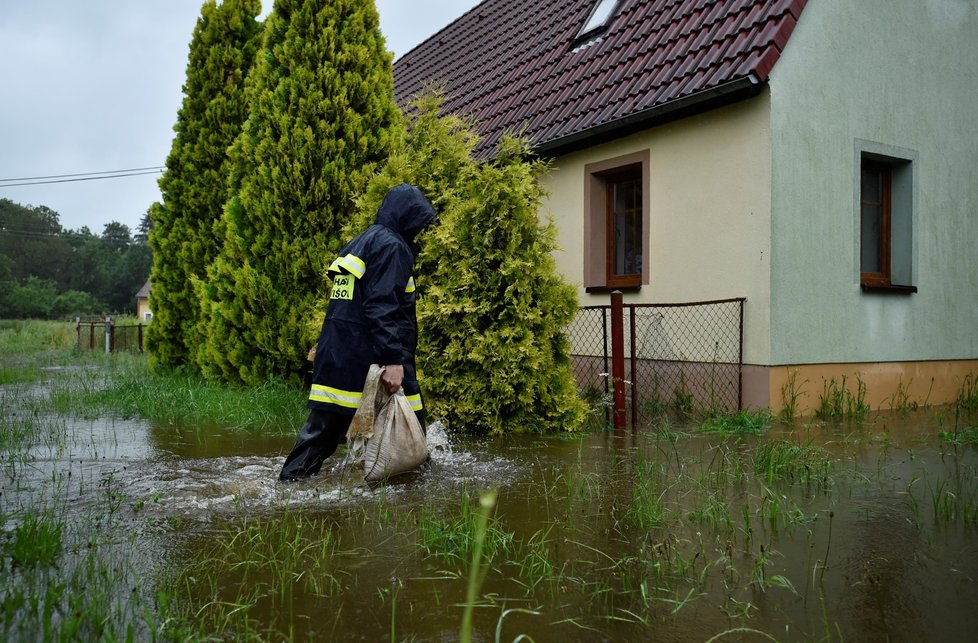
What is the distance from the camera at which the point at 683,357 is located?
28.2 ft

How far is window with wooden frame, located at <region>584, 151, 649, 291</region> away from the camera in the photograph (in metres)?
9.66

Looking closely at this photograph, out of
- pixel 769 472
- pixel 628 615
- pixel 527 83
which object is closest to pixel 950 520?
pixel 769 472

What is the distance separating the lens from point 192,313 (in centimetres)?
1140

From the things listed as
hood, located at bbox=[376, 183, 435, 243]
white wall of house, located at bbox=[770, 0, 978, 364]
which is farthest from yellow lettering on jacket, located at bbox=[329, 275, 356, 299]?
white wall of house, located at bbox=[770, 0, 978, 364]

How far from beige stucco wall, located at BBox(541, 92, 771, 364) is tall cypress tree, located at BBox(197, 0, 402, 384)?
245cm

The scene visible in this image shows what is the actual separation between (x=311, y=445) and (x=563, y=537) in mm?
1900

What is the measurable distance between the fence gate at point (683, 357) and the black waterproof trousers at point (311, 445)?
3465 mm

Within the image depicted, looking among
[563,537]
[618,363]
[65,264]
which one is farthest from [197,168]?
[65,264]

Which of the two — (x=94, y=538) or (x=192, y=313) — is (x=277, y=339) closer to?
(x=192, y=313)

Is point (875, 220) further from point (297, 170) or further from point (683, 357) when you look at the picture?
point (297, 170)

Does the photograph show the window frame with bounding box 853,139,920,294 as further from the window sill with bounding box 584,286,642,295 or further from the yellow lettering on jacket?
the yellow lettering on jacket

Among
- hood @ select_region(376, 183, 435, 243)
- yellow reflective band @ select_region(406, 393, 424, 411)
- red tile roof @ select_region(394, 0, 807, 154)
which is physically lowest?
yellow reflective band @ select_region(406, 393, 424, 411)

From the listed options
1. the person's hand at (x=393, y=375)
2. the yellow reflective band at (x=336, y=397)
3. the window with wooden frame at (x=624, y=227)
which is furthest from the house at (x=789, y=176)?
the yellow reflective band at (x=336, y=397)

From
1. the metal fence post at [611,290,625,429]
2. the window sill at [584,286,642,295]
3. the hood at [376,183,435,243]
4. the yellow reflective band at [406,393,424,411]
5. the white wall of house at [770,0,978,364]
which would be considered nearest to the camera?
the hood at [376,183,435,243]
